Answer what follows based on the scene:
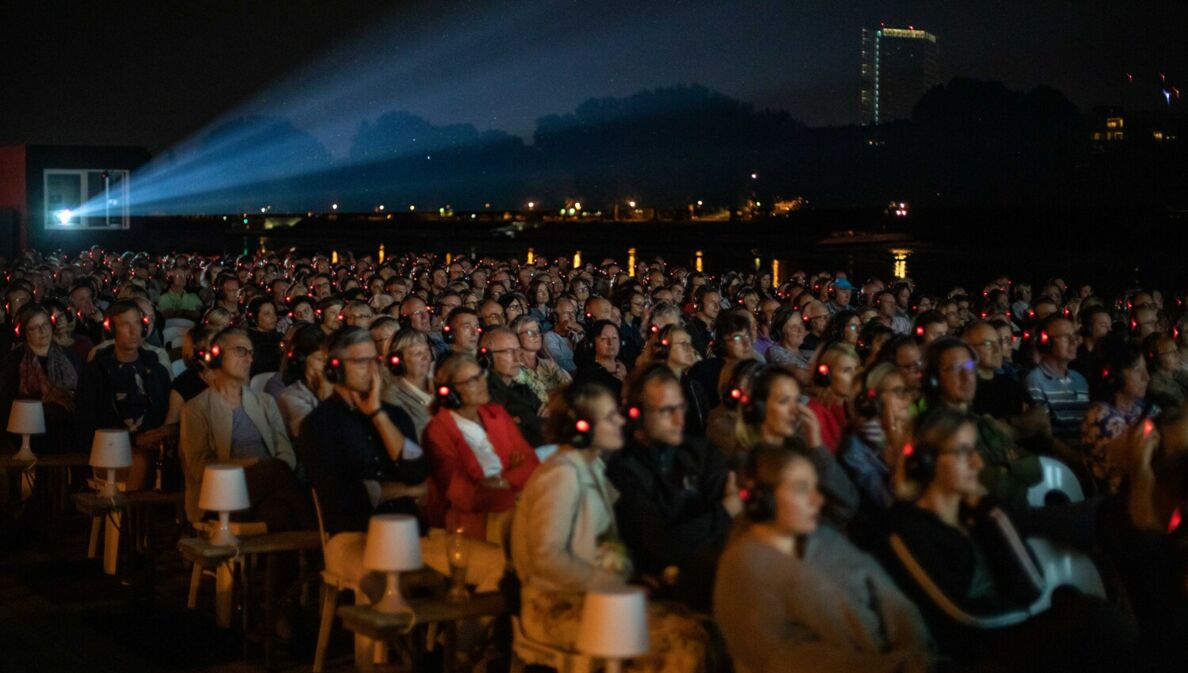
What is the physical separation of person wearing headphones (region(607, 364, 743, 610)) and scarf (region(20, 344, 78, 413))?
5879 mm

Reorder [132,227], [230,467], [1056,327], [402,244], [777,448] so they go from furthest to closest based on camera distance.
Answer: [402,244]
[132,227]
[1056,327]
[230,467]
[777,448]

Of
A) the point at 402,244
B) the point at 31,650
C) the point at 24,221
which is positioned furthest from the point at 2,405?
the point at 402,244

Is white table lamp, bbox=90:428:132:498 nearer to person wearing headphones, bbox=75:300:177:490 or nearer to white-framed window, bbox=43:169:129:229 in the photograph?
person wearing headphones, bbox=75:300:177:490

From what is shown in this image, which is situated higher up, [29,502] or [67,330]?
[67,330]

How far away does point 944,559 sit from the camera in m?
5.27

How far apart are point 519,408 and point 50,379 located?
150 inches

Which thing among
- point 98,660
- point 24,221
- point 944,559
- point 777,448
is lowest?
point 98,660

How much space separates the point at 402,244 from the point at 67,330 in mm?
56980

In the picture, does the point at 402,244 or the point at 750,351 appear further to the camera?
the point at 402,244

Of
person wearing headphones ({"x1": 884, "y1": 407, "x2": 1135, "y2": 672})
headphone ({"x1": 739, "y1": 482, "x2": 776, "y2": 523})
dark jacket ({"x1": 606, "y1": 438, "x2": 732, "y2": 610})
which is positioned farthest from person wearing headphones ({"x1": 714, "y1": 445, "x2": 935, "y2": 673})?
dark jacket ({"x1": 606, "y1": 438, "x2": 732, "y2": 610})

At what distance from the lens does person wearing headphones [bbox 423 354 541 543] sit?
7.16 m

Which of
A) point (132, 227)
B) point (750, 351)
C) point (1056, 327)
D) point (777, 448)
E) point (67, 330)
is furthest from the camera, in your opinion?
point (132, 227)

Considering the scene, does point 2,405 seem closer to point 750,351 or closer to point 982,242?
point 750,351

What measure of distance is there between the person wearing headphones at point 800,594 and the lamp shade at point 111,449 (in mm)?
4700
